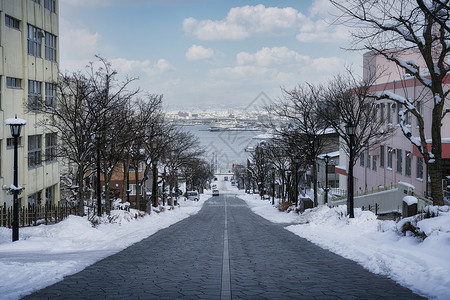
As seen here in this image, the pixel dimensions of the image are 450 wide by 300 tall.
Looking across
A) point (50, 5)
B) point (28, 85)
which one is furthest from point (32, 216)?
point (50, 5)

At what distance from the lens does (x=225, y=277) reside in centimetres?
933

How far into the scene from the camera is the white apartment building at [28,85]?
2675 centimetres

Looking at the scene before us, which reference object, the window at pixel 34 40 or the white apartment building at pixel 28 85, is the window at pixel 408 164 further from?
the window at pixel 34 40

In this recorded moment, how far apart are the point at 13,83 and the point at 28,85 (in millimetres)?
1868

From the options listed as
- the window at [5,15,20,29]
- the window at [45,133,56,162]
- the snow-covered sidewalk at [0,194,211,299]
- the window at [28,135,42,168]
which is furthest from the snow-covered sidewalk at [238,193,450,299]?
the window at [45,133,56,162]

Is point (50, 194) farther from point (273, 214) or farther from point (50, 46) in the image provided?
point (273, 214)

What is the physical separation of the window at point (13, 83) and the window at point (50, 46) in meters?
4.85

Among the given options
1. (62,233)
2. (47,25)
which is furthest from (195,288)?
(47,25)

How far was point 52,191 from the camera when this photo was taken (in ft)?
124

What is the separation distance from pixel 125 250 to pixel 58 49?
82.8 ft

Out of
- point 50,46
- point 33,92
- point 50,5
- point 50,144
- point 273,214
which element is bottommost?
point 273,214

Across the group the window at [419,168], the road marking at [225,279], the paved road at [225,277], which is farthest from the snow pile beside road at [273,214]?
the road marking at [225,279]

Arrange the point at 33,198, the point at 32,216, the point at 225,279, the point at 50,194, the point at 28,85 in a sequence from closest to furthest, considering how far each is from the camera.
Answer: the point at 225,279 → the point at 32,216 → the point at 28,85 → the point at 33,198 → the point at 50,194

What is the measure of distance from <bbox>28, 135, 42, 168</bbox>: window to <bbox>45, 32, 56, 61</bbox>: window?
222 inches
